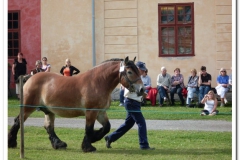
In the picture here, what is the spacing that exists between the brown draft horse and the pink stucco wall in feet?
36.0

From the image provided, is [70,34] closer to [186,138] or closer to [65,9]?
[65,9]

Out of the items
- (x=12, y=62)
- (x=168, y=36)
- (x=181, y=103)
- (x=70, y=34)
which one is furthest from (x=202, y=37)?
(x=12, y=62)

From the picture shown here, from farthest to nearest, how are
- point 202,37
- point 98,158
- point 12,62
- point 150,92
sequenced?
point 12,62, point 202,37, point 150,92, point 98,158

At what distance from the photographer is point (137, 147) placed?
1167 centimetres

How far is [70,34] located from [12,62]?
2.55 m

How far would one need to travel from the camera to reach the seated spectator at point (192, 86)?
1938 cm

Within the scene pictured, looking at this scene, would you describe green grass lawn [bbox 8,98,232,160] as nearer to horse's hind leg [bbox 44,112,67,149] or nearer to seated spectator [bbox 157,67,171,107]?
horse's hind leg [bbox 44,112,67,149]

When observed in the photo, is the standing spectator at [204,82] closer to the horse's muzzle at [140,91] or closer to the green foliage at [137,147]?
the green foliage at [137,147]

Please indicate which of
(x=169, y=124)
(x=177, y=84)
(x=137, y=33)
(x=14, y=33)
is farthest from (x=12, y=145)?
(x=14, y=33)

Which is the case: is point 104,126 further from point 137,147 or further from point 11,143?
point 11,143

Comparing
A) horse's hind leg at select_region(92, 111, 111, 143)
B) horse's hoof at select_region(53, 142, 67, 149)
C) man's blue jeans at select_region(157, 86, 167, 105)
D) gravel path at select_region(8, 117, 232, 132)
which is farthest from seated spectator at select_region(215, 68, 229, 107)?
horse's hoof at select_region(53, 142, 67, 149)

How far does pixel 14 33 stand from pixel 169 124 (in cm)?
989

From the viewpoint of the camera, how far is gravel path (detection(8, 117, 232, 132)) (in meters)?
14.4

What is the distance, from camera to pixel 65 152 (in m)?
11.3
